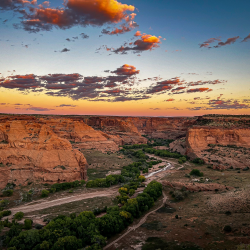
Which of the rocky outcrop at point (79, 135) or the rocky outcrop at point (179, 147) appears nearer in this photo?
the rocky outcrop at point (79, 135)

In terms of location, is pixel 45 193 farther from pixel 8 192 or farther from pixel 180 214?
pixel 180 214

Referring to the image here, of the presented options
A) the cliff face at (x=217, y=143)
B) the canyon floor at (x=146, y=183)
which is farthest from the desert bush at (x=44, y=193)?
the cliff face at (x=217, y=143)

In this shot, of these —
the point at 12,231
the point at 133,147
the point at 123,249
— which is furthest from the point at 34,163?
the point at 133,147

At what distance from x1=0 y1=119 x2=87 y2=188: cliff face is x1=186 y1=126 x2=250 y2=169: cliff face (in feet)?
140

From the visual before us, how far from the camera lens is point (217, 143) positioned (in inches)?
2665

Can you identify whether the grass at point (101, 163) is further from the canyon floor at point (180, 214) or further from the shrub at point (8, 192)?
the shrub at point (8, 192)

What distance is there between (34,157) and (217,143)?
61270mm

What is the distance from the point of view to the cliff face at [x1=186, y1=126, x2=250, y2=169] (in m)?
59.4

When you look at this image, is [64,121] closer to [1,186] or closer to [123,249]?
[1,186]

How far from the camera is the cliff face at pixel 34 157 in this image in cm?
3503

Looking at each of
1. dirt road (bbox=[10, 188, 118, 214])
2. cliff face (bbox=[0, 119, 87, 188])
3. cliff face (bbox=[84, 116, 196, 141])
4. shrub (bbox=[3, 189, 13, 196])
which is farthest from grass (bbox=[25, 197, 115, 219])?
cliff face (bbox=[84, 116, 196, 141])

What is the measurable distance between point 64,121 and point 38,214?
48.1 meters

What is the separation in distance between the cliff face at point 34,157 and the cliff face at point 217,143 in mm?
42779

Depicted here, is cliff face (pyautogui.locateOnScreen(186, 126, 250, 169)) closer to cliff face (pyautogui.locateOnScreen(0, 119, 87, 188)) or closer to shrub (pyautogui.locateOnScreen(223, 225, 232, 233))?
shrub (pyautogui.locateOnScreen(223, 225, 232, 233))
